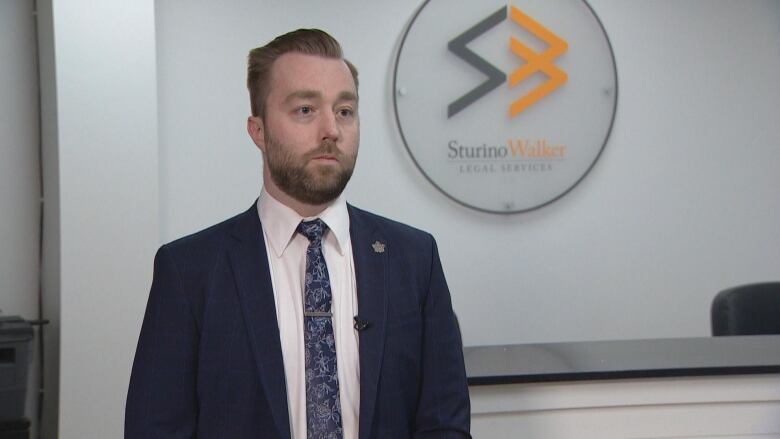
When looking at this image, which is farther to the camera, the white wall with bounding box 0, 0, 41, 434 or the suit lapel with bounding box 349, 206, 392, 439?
the white wall with bounding box 0, 0, 41, 434

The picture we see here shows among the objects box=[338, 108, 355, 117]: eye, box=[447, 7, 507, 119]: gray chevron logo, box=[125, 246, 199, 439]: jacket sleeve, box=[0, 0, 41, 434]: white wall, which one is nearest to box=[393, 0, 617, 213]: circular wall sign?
box=[447, 7, 507, 119]: gray chevron logo

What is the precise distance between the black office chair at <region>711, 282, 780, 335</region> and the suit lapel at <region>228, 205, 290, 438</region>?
2.20 m

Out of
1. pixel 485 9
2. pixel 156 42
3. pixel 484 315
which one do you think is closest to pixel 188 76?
pixel 156 42

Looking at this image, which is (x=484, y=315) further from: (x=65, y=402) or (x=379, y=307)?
(x=379, y=307)

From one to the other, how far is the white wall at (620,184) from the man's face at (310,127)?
8.07 feet

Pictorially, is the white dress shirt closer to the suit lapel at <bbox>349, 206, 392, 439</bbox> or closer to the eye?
the suit lapel at <bbox>349, 206, 392, 439</bbox>

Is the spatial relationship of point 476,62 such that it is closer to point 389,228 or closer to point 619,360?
point 619,360

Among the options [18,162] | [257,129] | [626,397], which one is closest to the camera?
[257,129]

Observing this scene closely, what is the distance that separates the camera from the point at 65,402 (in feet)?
11.8

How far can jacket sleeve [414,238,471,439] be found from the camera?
1.59 m

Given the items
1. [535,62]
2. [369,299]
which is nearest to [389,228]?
[369,299]

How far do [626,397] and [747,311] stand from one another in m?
1.37

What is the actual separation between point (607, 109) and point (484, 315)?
1024 mm

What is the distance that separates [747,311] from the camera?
133 inches
